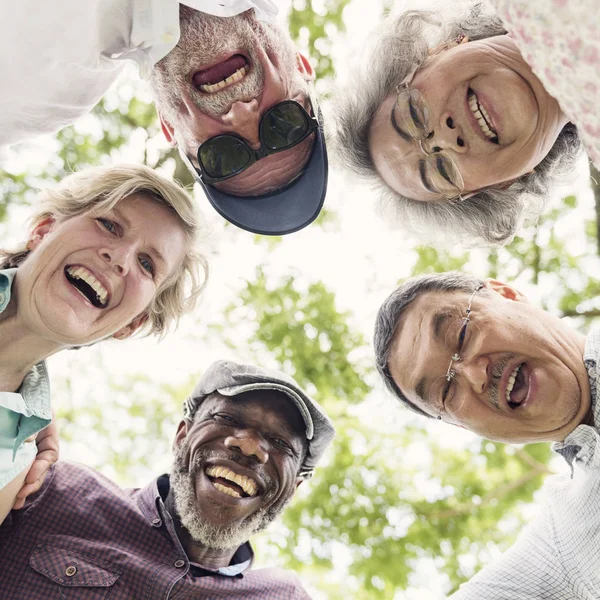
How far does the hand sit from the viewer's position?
2.42 m

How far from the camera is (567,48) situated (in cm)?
101

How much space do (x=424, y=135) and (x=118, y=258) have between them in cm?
128

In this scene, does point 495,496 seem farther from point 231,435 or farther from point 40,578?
point 40,578

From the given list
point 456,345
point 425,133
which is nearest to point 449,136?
point 425,133

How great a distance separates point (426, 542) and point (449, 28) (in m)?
3.74

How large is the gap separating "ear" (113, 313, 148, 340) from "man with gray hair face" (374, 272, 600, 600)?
3.82 feet

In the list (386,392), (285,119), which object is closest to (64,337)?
(285,119)

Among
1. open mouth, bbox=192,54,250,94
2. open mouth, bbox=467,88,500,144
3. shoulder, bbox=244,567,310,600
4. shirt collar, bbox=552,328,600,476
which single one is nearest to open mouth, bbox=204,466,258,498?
shoulder, bbox=244,567,310,600

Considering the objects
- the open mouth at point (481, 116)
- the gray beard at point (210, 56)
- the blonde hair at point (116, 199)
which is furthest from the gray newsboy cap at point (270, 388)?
the open mouth at point (481, 116)

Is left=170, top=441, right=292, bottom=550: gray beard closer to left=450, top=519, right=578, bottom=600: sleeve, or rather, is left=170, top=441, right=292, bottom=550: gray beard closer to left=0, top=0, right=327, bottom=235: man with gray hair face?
left=450, top=519, right=578, bottom=600: sleeve

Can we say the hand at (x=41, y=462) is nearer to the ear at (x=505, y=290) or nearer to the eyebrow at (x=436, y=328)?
the eyebrow at (x=436, y=328)

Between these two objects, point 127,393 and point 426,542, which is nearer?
point 426,542

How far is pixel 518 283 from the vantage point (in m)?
5.08

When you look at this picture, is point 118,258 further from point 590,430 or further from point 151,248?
point 590,430
